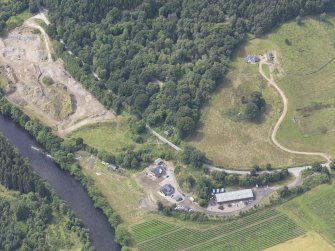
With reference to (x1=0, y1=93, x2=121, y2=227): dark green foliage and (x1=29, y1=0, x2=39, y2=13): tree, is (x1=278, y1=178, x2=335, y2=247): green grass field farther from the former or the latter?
(x1=29, y1=0, x2=39, y2=13): tree

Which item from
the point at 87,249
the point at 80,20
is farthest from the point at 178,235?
the point at 80,20

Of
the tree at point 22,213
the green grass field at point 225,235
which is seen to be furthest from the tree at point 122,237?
the tree at point 22,213

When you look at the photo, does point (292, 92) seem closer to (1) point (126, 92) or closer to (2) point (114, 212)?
(1) point (126, 92)

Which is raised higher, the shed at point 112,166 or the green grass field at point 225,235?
the shed at point 112,166

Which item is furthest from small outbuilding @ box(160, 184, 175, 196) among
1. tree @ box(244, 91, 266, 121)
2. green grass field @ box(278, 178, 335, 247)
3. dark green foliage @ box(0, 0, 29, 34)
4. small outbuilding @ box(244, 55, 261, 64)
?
dark green foliage @ box(0, 0, 29, 34)

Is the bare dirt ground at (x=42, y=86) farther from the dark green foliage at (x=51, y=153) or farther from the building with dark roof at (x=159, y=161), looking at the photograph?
the building with dark roof at (x=159, y=161)

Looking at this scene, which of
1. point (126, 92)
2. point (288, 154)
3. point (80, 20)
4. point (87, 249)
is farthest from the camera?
point (80, 20)

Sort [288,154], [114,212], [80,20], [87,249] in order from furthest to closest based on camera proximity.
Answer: [80,20] → [288,154] → [114,212] → [87,249]
